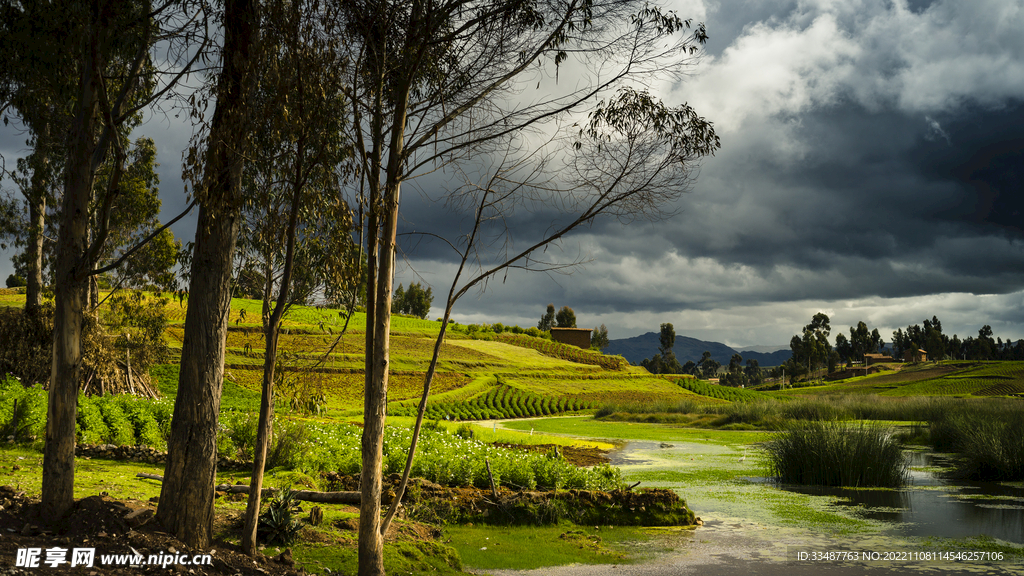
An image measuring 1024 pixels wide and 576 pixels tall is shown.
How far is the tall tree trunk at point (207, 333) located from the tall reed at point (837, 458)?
37.9 feet

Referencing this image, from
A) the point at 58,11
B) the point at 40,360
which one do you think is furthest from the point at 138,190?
the point at 58,11

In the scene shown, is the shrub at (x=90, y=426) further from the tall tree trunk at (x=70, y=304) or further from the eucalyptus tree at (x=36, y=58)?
the tall tree trunk at (x=70, y=304)

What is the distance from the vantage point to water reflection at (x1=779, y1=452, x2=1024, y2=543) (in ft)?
28.4

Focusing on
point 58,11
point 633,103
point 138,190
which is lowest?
point 633,103

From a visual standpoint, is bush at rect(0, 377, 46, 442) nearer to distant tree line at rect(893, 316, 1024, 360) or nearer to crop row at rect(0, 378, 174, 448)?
crop row at rect(0, 378, 174, 448)

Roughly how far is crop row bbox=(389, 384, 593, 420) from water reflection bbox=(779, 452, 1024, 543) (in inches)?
855

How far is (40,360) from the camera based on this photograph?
16.1 meters

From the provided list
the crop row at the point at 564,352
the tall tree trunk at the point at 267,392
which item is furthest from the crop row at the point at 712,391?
the tall tree trunk at the point at 267,392

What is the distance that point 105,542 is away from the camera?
4.61 meters

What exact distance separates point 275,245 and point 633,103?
13.7 ft

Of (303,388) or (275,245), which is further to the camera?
(303,388)

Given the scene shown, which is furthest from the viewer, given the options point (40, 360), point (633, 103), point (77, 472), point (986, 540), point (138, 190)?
point (138, 190)

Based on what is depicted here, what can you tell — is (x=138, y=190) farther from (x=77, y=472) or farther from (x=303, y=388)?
(x=303, y=388)

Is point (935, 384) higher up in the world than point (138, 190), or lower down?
lower down
